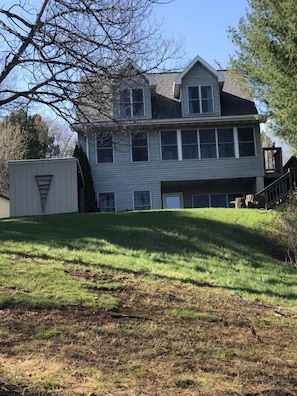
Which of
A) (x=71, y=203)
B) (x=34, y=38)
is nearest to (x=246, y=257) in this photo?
(x=34, y=38)

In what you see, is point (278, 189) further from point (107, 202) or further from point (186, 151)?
point (107, 202)

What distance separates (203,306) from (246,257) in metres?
3.94

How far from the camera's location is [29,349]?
4.46 metres

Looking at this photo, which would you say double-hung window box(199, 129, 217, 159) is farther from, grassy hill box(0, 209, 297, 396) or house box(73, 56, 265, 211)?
grassy hill box(0, 209, 297, 396)

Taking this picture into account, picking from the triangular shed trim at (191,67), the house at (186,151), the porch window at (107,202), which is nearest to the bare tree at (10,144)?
the house at (186,151)

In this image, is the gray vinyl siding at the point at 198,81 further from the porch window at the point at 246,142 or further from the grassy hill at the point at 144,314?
the grassy hill at the point at 144,314

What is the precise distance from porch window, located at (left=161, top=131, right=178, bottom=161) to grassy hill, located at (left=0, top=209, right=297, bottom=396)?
440 inches

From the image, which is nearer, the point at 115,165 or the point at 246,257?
the point at 246,257

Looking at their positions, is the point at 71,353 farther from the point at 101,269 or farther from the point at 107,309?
the point at 101,269

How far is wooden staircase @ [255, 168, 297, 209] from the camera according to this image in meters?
18.9

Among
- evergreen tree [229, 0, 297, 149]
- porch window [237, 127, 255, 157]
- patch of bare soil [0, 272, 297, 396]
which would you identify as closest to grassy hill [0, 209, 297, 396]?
patch of bare soil [0, 272, 297, 396]

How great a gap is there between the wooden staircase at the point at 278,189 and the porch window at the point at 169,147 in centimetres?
492

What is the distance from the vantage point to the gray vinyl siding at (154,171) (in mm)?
22094

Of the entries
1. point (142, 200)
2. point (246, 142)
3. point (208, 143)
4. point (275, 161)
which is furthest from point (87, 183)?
point (275, 161)
